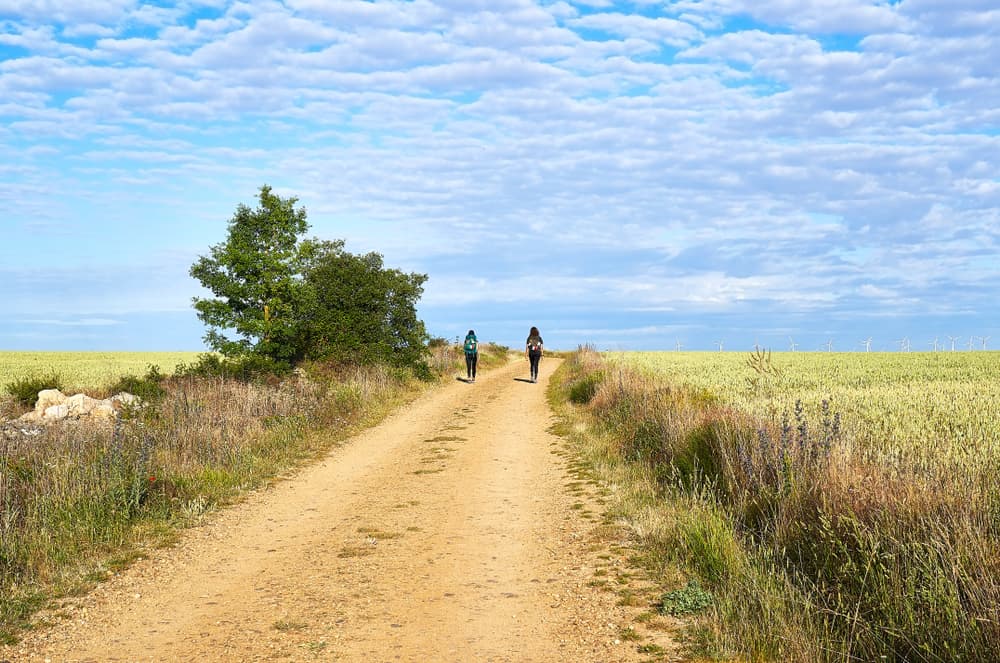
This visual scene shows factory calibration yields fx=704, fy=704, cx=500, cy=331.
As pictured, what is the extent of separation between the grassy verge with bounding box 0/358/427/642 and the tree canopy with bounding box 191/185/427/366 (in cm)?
602

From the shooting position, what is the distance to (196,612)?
22.2 feet

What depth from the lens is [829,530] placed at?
615cm

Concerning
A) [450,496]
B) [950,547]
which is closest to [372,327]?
[450,496]

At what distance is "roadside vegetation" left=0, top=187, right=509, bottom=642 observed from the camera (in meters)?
8.44

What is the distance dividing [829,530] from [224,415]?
1311 centimetres

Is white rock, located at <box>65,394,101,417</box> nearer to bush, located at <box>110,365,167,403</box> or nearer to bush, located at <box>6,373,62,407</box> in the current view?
bush, located at <box>110,365,167,403</box>

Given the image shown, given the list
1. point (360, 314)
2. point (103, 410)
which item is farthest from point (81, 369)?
point (103, 410)

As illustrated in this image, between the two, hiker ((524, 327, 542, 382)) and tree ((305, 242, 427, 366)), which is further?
hiker ((524, 327, 542, 382))

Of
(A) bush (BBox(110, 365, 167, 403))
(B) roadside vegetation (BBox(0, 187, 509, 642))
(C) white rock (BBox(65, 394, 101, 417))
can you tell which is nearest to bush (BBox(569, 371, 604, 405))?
(B) roadside vegetation (BBox(0, 187, 509, 642))

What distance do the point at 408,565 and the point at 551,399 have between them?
17.6 metres

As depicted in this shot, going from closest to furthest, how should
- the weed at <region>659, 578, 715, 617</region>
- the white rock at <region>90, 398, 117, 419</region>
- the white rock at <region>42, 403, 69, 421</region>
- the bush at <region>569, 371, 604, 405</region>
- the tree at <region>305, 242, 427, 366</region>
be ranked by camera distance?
the weed at <region>659, 578, 715, 617</region>, the white rock at <region>90, 398, 117, 419</region>, the white rock at <region>42, 403, 69, 421</region>, the bush at <region>569, 371, 604, 405</region>, the tree at <region>305, 242, 427, 366</region>

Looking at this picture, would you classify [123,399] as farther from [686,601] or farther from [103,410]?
[686,601]

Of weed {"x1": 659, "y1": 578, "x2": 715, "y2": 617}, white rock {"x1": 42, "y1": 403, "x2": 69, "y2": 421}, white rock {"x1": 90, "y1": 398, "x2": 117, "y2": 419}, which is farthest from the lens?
white rock {"x1": 42, "y1": 403, "x2": 69, "y2": 421}

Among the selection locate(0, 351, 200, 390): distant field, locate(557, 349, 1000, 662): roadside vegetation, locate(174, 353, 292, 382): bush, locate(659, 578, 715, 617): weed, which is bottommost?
locate(659, 578, 715, 617): weed
